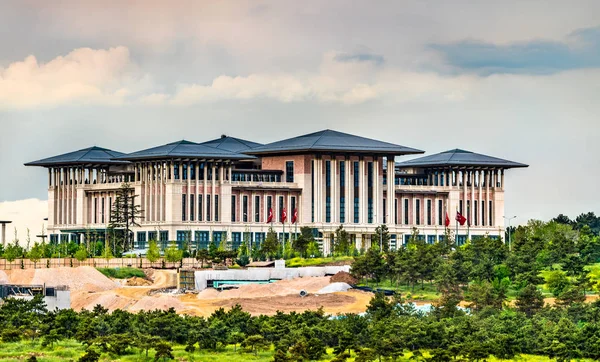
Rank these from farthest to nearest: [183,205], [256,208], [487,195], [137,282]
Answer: [487,195] → [256,208] → [183,205] → [137,282]

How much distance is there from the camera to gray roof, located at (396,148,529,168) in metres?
136

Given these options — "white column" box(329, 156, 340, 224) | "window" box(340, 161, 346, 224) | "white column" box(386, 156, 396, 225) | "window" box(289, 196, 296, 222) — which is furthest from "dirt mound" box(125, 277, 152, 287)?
"white column" box(386, 156, 396, 225)

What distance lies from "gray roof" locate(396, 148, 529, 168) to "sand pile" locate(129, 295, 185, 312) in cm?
4631

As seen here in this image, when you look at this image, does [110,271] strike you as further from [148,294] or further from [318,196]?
[318,196]

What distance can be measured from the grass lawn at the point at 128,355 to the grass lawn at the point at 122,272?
1358 inches

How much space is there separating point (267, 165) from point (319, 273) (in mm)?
25184

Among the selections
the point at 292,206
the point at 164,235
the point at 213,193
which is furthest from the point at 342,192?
the point at 164,235

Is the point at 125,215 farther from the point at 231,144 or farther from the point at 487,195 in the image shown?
the point at 487,195

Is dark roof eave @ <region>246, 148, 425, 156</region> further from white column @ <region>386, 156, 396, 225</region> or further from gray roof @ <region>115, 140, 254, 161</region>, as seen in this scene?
gray roof @ <region>115, 140, 254, 161</region>

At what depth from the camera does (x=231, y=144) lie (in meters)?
138

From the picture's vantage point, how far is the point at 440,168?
451 ft

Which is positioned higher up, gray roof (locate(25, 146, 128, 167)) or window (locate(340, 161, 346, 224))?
gray roof (locate(25, 146, 128, 167))

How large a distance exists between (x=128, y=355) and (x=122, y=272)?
128 feet

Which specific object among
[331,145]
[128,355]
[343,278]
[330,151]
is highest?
[331,145]
